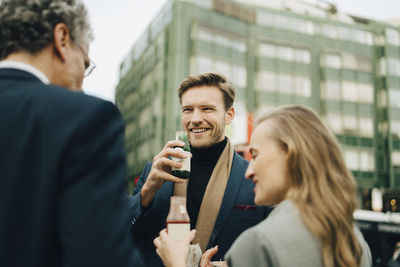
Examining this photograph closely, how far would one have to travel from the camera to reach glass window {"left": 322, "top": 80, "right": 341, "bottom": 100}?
117 feet

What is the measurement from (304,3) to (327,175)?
41.7m

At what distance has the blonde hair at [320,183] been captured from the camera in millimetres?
1599

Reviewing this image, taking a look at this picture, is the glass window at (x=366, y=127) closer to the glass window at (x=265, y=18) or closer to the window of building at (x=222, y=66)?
the glass window at (x=265, y=18)

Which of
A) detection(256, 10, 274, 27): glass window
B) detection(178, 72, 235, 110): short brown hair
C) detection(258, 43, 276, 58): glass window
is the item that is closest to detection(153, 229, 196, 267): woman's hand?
detection(178, 72, 235, 110): short brown hair

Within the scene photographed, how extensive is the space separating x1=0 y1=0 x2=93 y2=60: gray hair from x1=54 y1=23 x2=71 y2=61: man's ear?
0.05 ft

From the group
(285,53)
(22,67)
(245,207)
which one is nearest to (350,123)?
→ (285,53)

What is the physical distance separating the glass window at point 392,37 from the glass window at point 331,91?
9250mm

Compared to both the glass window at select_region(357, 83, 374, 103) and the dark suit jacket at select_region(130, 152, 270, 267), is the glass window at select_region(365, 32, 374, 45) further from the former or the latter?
the dark suit jacket at select_region(130, 152, 270, 267)

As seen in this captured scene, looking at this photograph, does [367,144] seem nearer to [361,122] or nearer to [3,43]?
[361,122]

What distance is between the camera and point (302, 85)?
114 ft

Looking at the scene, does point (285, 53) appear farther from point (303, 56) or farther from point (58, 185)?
point (58, 185)

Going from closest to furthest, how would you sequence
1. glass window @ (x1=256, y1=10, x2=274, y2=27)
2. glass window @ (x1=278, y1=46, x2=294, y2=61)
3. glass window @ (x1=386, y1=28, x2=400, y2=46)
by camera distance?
glass window @ (x1=256, y1=10, x2=274, y2=27) → glass window @ (x1=278, y1=46, x2=294, y2=61) → glass window @ (x1=386, y1=28, x2=400, y2=46)

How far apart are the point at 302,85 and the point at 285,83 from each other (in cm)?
189

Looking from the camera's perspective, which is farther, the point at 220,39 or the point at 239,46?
the point at 239,46
